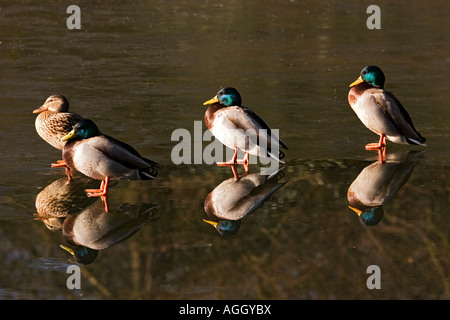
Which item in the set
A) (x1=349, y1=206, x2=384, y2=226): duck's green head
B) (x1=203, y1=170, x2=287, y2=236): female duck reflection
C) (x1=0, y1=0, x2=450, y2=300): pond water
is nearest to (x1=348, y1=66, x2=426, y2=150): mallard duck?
(x1=0, y1=0, x2=450, y2=300): pond water

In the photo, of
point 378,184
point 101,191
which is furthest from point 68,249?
point 378,184

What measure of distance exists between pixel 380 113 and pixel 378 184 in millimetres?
1308

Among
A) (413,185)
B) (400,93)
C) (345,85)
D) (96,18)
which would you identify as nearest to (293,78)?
(345,85)

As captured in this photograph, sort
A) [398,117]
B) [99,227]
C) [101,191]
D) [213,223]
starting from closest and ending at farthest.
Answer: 1. [99,227]
2. [213,223]
3. [101,191]
4. [398,117]

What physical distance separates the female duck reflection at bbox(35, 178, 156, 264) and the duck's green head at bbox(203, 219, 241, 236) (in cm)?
53

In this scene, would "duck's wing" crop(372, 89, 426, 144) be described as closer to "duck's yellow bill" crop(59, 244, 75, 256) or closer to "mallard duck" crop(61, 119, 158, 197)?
"mallard duck" crop(61, 119, 158, 197)

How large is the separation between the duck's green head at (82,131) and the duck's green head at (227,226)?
4.22ft

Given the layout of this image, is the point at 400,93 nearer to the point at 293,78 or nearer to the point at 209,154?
the point at 293,78

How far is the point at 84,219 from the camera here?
6.81 metres

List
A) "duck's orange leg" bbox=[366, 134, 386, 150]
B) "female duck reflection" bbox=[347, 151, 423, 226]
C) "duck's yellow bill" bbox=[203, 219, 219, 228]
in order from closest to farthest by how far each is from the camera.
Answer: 1. "duck's yellow bill" bbox=[203, 219, 219, 228]
2. "female duck reflection" bbox=[347, 151, 423, 226]
3. "duck's orange leg" bbox=[366, 134, 386, 150]

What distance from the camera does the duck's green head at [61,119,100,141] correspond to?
23.8 ft

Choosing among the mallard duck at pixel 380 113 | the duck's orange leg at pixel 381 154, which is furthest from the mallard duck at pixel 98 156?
the mallard duck at pixel 380 113

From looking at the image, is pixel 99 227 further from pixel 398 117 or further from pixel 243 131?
pixel 398 117
